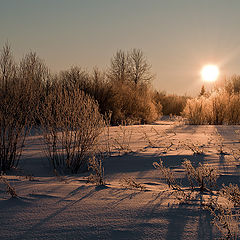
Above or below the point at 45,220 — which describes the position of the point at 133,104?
above

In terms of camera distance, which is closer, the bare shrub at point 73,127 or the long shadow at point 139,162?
the long shadow at point 139,162

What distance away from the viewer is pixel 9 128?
186 inches

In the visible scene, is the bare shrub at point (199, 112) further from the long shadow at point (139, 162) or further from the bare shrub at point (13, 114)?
the bare shrub at point (13, 114)

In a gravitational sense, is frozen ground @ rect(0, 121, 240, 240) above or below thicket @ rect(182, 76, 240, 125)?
below

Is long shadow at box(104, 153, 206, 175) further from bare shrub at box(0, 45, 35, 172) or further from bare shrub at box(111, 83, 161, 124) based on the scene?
bare shrub at box(111, 83, 161, 124)

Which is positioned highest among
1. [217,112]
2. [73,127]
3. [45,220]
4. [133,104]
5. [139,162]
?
[133,104]

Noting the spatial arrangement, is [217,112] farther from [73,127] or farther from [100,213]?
[100,213]

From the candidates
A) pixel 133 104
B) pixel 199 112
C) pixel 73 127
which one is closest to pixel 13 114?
pixel 73 127

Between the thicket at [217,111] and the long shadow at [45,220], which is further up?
the thicket at [217,111]

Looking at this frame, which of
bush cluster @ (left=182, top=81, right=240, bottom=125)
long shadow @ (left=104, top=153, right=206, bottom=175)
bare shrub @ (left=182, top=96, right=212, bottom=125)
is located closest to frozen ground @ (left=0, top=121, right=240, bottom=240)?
long shadow @ (left=104, top=153, right=206, bottom=175)

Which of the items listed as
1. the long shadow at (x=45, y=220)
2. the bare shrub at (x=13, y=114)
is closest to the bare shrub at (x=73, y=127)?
the bare shrub at (x=13, y=114)

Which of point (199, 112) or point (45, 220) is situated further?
point (199, 112)

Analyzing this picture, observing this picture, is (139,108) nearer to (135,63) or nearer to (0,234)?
(0,234)

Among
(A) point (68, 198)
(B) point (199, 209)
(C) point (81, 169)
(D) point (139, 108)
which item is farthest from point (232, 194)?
(D) point (139, 108)
